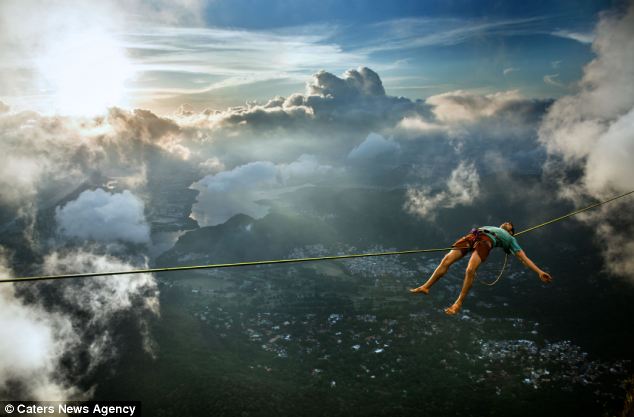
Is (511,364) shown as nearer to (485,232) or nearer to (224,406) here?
(224,406)

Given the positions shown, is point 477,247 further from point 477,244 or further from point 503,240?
point 503,240

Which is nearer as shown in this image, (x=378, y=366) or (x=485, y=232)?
(x=485, y=232)

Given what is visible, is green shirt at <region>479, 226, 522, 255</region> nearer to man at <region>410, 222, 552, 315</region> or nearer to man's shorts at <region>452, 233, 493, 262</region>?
man at <region>410, 222, 552, 315</region>

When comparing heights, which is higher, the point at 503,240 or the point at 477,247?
the point at 503,240

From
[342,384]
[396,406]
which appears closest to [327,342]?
[342,384]

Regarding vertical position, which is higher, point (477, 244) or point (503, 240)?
point (503, 240)

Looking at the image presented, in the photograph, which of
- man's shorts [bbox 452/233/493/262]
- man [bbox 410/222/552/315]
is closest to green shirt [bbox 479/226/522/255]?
man [bbox 410/222/552/315]

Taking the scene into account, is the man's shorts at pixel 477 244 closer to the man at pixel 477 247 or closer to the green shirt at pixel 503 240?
the man at pixel 477 247

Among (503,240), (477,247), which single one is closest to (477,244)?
(477,247)
